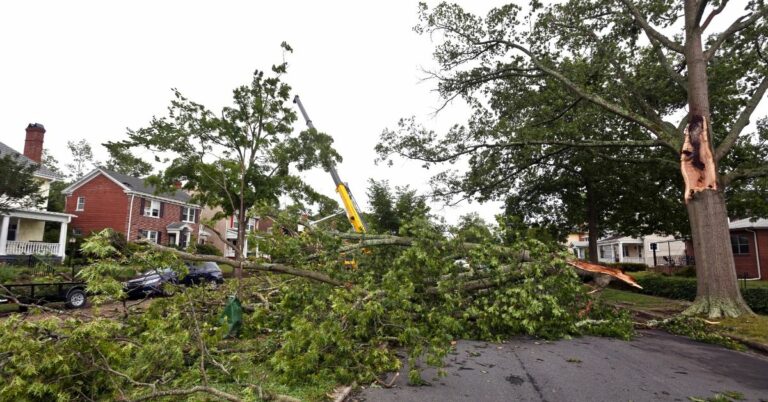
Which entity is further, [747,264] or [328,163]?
[747,264]

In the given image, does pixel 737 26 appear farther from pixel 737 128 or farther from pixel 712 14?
pixel 737 128

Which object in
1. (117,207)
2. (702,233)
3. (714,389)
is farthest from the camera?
(117,207)

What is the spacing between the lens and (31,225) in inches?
972

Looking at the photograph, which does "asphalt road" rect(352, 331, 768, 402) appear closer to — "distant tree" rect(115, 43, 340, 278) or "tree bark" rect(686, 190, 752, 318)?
"tree bark" rect(686, 190, 752, 318)

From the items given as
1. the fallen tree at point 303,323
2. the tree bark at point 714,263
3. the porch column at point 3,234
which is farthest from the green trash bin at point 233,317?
the porch column at point 3,234

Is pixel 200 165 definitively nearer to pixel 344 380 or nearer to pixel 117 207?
pixel 344 380

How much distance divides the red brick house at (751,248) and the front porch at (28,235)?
37.3 meters

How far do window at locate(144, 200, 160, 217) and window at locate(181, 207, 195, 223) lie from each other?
2571 mm

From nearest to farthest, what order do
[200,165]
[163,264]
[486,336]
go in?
[163,264] → [486,336] → [200,165]

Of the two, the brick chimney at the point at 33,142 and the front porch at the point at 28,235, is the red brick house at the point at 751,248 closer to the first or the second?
the front porch at the point at 28,235

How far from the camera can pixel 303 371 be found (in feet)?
14.0

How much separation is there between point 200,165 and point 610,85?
48.5ft

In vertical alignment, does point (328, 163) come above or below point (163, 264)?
above

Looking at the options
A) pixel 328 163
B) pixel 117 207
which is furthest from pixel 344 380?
pixel 117 207
